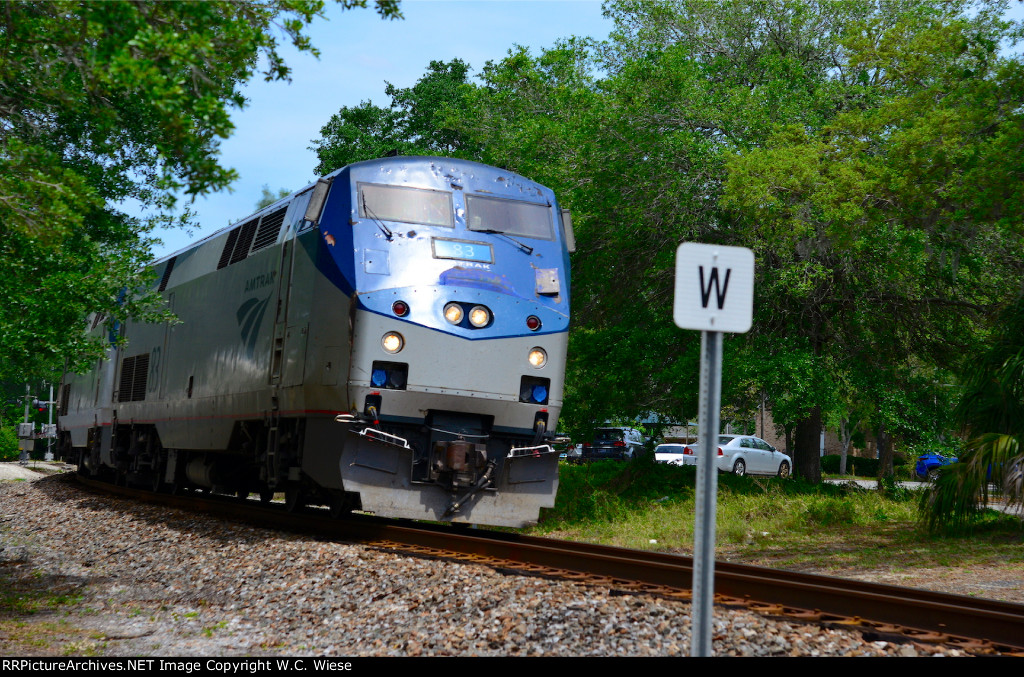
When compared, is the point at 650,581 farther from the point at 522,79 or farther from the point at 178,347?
the point at 522,79

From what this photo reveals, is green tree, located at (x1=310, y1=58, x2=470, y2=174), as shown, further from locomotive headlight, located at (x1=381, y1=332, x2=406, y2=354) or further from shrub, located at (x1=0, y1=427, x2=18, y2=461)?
locomotive headlight, located at (x1=381, y1=332, x2=406, y2=354)

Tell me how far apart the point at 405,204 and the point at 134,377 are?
1026cm

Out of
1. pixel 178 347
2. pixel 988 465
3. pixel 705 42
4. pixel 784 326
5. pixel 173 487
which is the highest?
pixel 705 42

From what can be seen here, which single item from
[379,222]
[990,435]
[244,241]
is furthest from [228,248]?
[990,435]

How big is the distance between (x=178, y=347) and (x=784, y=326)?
1127cm

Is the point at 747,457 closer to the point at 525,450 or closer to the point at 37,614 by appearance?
the point at 525,450

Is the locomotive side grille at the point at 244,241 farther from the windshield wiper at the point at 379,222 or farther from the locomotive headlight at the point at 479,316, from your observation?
the locomotive headlight at the point at 479,316

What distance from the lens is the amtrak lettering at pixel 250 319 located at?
46.6 feet

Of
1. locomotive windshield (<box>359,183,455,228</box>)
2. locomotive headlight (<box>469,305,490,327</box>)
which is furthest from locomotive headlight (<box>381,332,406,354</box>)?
locomotive windshield (<box>359,183,455,228</box>)

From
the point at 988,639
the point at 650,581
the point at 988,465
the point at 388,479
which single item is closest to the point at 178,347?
the point at 388,479

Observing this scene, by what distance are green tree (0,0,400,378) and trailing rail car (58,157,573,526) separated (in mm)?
2062

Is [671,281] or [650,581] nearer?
[650,581]

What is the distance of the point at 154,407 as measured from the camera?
18750 mm

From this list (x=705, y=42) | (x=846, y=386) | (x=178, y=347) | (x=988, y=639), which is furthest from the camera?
(x=705, y=42)
